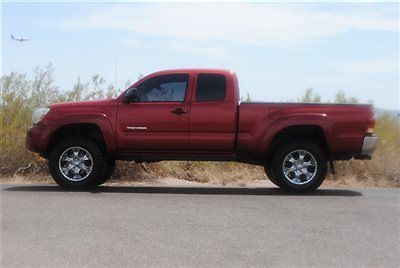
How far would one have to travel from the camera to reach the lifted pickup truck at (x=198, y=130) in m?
10.6

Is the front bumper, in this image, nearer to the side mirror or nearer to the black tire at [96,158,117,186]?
the black tire at [96,158,117,186]

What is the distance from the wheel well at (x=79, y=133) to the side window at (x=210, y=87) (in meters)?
1.90

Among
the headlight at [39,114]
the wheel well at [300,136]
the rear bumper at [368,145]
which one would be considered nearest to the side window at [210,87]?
the wheel well at [300,136]

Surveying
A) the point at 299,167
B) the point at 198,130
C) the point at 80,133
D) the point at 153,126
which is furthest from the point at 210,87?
the point at 80,133

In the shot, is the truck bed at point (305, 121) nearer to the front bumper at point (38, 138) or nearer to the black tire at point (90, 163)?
the black tire at point (90, 163)

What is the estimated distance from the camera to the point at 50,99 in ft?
49.4

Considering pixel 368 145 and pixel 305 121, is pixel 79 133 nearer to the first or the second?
pixel 305 121

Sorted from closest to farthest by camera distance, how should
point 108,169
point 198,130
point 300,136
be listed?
point 198,130, point 300,136, point 108,169

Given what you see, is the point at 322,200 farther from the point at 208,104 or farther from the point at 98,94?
the point at 98,94

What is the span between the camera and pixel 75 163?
10914 millimetres

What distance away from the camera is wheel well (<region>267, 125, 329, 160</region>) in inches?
423

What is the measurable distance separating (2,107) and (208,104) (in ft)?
20.0

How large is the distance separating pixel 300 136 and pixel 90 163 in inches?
146

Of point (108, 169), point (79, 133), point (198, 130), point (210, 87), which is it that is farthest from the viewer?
point (108, 169)
